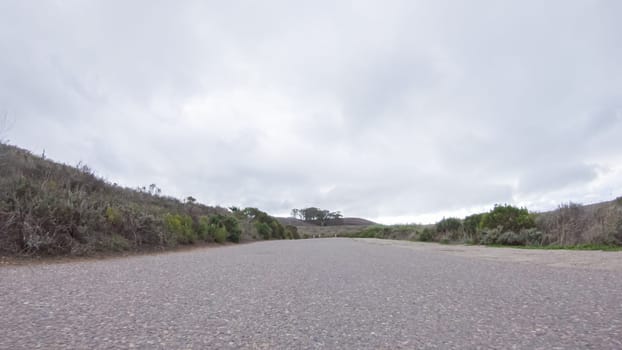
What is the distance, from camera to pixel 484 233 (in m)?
13.9

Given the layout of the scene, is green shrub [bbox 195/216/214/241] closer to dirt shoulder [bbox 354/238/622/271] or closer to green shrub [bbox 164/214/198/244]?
green shrub [bbox 164/214/198/244]

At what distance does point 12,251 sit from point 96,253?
145 centimetres

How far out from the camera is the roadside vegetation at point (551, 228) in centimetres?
879

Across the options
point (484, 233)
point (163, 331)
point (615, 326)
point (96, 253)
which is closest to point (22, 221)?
point (96, 253)

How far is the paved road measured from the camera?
80.4 inches

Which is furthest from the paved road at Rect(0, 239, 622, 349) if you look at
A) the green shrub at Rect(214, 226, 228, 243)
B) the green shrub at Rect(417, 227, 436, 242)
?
the green shrub at Rect(417, 227, 436, 242)

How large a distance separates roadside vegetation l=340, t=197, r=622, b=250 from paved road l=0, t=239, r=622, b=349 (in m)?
5.41

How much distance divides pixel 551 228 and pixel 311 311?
11000 millimetres

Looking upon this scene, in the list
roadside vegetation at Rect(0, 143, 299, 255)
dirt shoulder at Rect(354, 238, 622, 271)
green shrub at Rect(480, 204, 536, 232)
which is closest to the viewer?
dirt shoulder at Rect(354, 238, 622, 271)

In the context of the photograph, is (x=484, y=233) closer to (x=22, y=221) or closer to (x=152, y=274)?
(x=152, y=274)

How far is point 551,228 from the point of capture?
11.1 meters

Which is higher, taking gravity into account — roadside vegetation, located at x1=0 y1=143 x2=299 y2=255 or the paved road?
roadside vegetation, located at x1=0 y1=143 x2=299 y2=255

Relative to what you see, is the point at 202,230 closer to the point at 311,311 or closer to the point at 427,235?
the point at 427,235

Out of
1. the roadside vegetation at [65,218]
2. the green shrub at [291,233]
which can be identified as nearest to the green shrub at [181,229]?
the roadside vegetation at [65,218]
